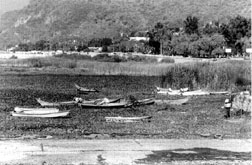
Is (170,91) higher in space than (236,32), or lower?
lower

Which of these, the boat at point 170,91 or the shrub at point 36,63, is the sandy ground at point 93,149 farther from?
the shrub at point 36,63

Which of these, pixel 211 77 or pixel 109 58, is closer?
pixel 211 77

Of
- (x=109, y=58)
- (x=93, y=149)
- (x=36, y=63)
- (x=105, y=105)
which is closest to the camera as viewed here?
(x=93, y=149)

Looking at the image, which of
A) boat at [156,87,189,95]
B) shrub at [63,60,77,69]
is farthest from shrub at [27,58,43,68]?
boat at [156,87,189,95]

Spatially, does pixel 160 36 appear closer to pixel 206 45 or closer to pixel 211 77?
pixel 206 45

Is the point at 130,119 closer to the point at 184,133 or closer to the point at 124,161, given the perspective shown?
the point at 184,133

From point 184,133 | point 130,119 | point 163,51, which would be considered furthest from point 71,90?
point 163,51

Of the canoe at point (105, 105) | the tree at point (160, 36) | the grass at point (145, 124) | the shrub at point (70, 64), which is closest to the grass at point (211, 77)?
the grass at point (145, 124)

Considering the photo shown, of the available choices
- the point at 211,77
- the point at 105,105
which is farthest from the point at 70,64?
the point at 105,105

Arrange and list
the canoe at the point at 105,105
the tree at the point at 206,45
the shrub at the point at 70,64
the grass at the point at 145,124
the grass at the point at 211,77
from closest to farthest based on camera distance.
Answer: the grass at the point at 145,124 → the canoe at the point at 105,105 → the grass at the point at 211,77 → the shrub at the point at 70,64 → the tree at the point at 206,45
